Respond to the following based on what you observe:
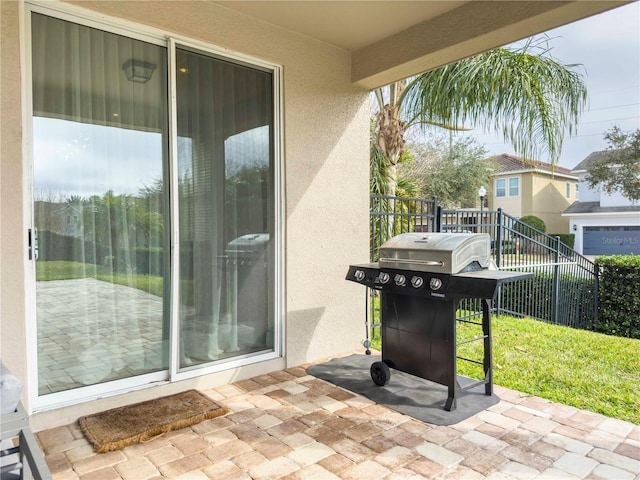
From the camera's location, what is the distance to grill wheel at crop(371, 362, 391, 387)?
371 cm

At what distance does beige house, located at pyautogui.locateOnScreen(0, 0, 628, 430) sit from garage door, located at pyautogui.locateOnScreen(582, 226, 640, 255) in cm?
2448

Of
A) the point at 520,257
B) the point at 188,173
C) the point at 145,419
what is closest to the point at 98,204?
the point at 188,173

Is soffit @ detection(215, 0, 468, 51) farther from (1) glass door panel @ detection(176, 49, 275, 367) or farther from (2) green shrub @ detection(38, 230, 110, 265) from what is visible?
(2) green shrub @ detection(38, 230, 110, 265)

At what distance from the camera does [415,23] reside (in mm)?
3912

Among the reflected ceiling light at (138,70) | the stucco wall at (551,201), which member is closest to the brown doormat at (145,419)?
the reflected ceiling light at (138,70)

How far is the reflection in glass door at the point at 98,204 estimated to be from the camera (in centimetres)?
300

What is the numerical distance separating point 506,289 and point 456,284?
16.9 ft

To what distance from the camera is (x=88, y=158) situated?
3.15 metres

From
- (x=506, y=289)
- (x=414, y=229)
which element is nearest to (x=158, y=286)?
(x=414, y=229)

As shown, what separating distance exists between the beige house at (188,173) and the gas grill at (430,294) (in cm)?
101

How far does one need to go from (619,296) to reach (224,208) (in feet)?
28.8

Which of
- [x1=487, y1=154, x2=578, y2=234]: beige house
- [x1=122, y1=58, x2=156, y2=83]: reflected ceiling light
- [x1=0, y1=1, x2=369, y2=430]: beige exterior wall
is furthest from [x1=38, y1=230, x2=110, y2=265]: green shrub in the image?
[x1=487, y1=154, x2=578, y2=234]: beige house

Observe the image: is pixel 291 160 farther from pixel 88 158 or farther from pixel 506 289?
pixel 506 289

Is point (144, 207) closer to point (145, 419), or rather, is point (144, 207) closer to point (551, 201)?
point (145, 419)
